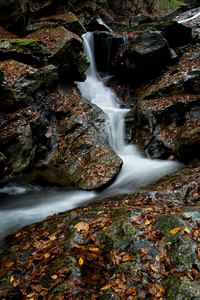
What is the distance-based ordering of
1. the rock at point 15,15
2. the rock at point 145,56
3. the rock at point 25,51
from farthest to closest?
the rock at point 145,56, the rock at point 15,15, the rock at point 25,51

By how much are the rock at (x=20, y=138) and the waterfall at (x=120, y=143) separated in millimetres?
3721

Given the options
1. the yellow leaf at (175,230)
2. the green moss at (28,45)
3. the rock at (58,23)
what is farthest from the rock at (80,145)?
the rock at (58,23)

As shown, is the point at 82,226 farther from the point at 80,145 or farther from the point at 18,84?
the point at 18,84

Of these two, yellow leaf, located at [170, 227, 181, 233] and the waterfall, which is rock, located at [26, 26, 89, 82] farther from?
yellow leaf, located at [170, 227, 181, 233]

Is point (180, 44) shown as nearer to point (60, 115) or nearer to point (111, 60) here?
point (111, 60)

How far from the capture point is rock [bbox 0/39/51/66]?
8539mm

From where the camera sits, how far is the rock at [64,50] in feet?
33.1

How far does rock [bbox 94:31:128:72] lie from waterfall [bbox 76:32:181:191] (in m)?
0.43

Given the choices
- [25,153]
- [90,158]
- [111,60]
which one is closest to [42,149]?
[25,153]

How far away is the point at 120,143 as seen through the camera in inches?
394

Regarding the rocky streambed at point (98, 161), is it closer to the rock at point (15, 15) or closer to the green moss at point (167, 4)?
the rock at point (15, 15)

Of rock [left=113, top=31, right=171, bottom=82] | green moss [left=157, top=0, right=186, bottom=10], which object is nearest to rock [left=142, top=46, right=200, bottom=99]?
rock [left=113, top=31, right=171, bottom=82]

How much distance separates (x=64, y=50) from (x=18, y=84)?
383cm

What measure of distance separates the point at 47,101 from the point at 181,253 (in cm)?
923
